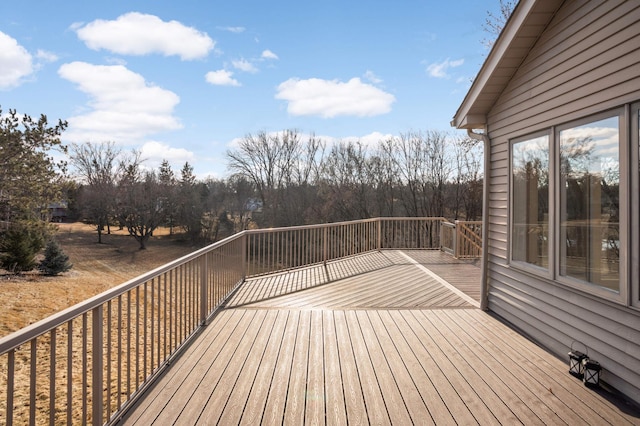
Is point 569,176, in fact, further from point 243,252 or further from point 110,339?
point 243,252

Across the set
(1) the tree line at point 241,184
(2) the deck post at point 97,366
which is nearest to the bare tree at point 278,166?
(1) the tree line at point 241,184

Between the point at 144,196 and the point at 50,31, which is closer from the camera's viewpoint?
the point at 50,31

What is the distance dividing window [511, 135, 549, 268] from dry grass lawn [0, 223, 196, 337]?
12.1 m

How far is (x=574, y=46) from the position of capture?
3238 mm

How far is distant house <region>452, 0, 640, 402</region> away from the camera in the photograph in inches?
105

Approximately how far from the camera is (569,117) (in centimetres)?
331

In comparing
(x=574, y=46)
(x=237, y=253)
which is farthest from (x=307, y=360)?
(x=574, y=46)

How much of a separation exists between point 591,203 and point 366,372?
2366mm

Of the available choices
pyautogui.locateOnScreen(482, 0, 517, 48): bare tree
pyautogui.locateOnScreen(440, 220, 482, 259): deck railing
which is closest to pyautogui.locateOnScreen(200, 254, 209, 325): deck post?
pyautogui.locateOnScreen(440, 220, 482, 259): deck railing

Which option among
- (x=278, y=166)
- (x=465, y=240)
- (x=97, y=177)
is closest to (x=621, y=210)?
(x=465, y=240)

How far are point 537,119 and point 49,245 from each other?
65.2 ft

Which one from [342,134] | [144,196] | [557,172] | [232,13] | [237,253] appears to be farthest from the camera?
[144,196]

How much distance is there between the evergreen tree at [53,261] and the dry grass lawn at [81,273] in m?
0.36

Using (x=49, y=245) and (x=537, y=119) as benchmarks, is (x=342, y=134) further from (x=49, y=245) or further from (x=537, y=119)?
(x=537, y=119)
